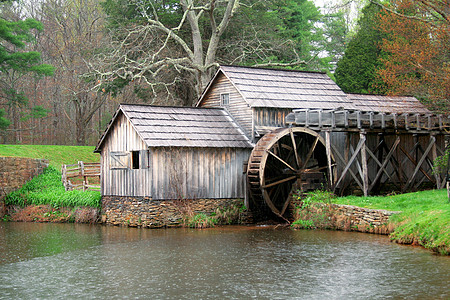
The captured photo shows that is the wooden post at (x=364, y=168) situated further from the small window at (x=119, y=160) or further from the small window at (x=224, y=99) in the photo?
the small window at (x=119, y=160)

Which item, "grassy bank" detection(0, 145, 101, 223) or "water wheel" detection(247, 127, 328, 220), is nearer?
"water wheel" detection(247, 127, 328, 220)

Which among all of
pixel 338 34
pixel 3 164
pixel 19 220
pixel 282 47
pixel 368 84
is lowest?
pixel 19 220

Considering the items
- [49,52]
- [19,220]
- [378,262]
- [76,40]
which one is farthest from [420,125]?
[49,52]

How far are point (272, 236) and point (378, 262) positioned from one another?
5.23m

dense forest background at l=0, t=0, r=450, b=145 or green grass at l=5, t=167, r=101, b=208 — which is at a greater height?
dense forest background at l=0, t=0, r=450, b=145

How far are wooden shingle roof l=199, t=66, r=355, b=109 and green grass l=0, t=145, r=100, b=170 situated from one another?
42.7 feet

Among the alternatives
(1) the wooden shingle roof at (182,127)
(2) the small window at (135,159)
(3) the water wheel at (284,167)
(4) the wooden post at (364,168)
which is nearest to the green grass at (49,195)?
(2) the small window at (135,159)

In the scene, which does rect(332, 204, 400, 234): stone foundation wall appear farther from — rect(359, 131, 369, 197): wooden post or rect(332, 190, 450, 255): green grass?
rect(359, 131, 369, 197): wooden post

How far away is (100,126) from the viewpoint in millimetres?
44062

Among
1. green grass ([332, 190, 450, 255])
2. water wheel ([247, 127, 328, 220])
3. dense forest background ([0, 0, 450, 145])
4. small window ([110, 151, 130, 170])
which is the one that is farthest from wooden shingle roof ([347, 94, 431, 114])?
small window ([110, 151, 130, 170])

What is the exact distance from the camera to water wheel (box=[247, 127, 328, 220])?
2044 centimetres

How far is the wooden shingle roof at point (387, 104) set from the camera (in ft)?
85.6

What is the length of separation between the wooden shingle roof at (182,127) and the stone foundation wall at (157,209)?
2041 millimetres

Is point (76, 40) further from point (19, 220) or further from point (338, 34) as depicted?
point (338, 34)
